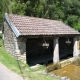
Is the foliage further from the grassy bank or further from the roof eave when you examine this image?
the grassy bank

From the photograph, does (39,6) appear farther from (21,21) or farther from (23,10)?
(21,21)

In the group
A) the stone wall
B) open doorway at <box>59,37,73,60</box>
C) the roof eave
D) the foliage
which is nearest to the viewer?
the roof eave

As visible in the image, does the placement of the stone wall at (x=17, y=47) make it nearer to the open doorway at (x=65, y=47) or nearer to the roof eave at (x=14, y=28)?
A: the roof eave at (x=14, y=28)

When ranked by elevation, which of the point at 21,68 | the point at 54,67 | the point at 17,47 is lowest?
the point at 54,67

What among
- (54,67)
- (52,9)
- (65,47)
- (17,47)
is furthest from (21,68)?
(52,9)

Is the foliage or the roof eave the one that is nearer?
the roof eave

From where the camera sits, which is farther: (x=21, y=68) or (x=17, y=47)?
(x=17, y=47)

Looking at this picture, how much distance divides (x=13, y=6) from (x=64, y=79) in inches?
733

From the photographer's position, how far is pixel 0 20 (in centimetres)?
Answer: 2317

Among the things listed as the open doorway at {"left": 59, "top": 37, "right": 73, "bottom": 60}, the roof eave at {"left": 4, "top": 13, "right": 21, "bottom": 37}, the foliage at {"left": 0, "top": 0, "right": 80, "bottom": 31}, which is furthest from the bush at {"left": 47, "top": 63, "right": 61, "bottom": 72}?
the foliage at {"left": 0, "top": 0, "right": 80, "bottom": 31}

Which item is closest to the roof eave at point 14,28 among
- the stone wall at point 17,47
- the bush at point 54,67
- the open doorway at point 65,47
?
the stone wall at point 17,47

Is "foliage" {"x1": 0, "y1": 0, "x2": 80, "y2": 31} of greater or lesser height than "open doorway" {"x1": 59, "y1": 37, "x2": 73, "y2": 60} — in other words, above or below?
above

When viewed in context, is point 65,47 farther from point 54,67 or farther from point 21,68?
point 21,68

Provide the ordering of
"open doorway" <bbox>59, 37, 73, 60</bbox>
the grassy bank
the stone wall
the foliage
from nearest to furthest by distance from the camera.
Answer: the grassy bank, the stone wall, "open doorway" <bbox>59, 37, 73, 60</bbox>, the foliage
